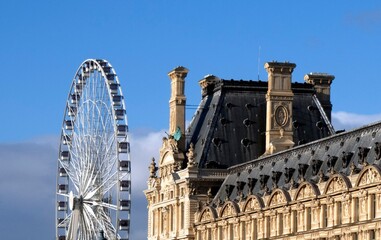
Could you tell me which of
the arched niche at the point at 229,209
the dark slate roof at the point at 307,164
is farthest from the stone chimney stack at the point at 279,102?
the arched niche at the point at 229,209

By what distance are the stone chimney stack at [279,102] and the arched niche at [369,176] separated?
1353 inches

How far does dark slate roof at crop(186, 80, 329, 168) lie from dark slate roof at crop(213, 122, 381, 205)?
419 cm

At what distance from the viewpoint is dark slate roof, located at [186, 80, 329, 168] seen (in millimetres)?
138125

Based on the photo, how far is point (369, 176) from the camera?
326 feet

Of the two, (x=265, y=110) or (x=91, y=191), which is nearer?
(x=91, y=191)

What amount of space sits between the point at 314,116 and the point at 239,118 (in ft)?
21.5

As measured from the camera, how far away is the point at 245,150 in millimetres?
138625

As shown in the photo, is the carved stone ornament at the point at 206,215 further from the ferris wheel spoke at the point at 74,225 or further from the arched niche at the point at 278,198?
the arched niche at the point at 278,198

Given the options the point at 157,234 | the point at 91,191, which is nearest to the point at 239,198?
the point at 91,191

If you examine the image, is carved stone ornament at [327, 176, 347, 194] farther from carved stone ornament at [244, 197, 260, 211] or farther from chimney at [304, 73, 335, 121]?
chimney at [304, 73, 335, 121]

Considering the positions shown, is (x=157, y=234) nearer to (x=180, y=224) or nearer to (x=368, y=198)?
(x=180, y=224)

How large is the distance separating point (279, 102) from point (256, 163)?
10364 millimetres

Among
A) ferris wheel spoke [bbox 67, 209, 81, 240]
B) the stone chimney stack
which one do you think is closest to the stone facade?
the stone chimney stack

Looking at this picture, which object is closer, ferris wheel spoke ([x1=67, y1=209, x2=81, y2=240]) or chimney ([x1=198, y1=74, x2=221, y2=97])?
ferris wheel spoke ([x1=67, y1=209, x2=81, y2=240])
